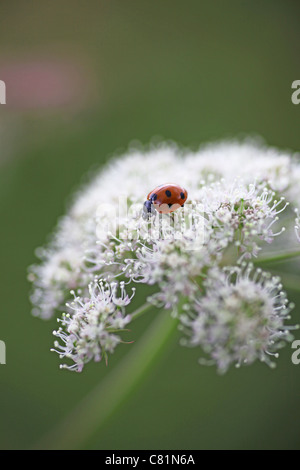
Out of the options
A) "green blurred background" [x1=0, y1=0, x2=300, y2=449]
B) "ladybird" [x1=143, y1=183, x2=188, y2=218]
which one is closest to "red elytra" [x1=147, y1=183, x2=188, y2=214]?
"ladybird" [x1=143, y1=183, x2=188, y2=218]

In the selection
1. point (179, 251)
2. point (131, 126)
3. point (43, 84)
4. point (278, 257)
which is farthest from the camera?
point (131, 126)

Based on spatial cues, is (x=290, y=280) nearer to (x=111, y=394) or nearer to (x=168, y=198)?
(x=168, y=198)

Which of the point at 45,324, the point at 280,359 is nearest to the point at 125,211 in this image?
the point at 45,324

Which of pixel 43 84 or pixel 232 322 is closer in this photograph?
pixel 232 322

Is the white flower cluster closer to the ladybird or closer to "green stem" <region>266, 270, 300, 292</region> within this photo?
the ladybird

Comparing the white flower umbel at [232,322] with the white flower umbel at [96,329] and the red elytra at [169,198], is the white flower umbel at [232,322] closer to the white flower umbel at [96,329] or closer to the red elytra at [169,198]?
the white flower umbel at [96,329]

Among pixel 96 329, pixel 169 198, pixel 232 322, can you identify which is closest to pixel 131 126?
pixel 169 198
